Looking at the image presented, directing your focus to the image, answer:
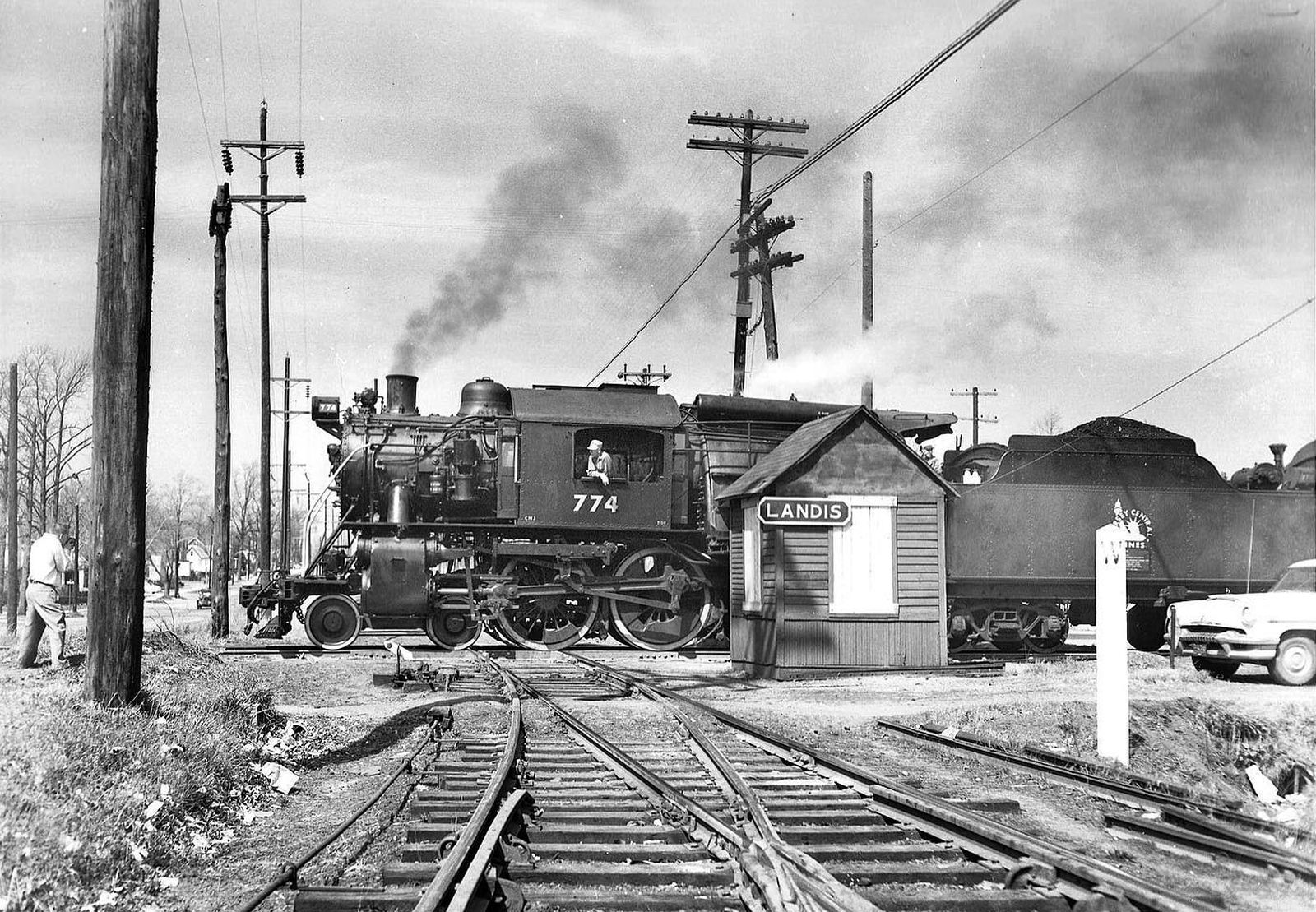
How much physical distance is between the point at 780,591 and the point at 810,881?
10.8m

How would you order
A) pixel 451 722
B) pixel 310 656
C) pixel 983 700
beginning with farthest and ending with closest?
pixel 310 656 < pixel 983 700 < pixel 451 722

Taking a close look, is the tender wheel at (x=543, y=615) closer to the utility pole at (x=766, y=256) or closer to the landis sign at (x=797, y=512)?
the landis sign at (x=797, y=512)

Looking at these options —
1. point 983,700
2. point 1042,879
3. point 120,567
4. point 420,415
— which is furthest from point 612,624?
point 1042,879

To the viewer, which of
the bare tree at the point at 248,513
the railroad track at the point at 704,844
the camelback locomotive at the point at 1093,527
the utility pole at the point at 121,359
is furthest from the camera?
the bare tree at the point at 248,513

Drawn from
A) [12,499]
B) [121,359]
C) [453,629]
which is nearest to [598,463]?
[453,629]

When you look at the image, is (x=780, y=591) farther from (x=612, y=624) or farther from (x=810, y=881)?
(x=810, y=881)

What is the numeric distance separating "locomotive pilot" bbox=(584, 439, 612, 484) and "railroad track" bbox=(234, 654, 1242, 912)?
397 inches

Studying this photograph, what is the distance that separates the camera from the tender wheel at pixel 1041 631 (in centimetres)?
1936

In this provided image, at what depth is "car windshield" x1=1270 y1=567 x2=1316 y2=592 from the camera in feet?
47.5

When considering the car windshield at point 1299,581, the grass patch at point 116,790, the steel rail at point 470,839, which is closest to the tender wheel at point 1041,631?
the car windshield at point 1299,581

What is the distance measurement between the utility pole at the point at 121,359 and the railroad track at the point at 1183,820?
21.4 ft

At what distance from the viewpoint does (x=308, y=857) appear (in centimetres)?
572

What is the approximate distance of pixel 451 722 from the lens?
1061 cm

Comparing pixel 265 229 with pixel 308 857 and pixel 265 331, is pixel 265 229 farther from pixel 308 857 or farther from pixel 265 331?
pixel 308 857
